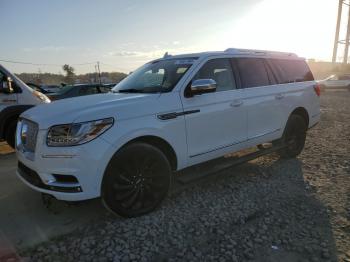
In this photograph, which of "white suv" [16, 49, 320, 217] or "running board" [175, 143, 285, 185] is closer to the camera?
"white suv" [16, 49, 320, 217]

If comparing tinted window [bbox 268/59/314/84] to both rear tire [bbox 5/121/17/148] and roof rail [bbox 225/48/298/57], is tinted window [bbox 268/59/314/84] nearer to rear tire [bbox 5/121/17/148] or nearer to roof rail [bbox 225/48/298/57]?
roof rail [bbox 225/48/298/57]

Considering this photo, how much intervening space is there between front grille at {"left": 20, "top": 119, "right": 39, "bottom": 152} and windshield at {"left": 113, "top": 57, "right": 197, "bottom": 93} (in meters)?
1.40

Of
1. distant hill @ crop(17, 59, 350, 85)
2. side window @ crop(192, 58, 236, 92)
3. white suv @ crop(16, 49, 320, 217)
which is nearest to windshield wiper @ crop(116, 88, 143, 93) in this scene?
white suv @ crop(16, 49, 320, 217)

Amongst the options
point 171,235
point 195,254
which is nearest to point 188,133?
point 171,235

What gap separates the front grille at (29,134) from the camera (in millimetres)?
3570

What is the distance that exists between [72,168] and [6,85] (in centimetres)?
435

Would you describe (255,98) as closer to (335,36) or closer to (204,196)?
(204,196)

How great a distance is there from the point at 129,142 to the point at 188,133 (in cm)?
87

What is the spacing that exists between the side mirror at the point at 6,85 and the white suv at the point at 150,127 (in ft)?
10.0

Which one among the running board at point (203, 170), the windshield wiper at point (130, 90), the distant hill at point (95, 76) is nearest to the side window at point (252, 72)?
the running board at point (203, 170)

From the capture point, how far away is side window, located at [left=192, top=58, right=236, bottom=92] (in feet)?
14.8

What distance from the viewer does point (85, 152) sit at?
3.25m

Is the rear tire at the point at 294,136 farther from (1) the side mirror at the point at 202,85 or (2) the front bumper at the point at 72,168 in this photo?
(2) the front bumper at the point at 72,168

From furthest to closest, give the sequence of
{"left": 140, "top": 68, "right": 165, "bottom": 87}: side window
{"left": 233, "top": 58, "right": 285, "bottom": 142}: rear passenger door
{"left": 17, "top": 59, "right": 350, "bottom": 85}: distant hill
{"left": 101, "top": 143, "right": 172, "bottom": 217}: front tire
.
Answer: {"left": 17, "top": 59, "right": 350, "bottom": 85}: distant hill
{"left": 233, "top": 58, "right": 285, "bottom": 142}: rear passenger door
{"left": 140, "top": 68, "right": 165, "bottom": 87}: side window
{"left": 101, "top": 143, "right": 172, "bottom": 217}: front tire
